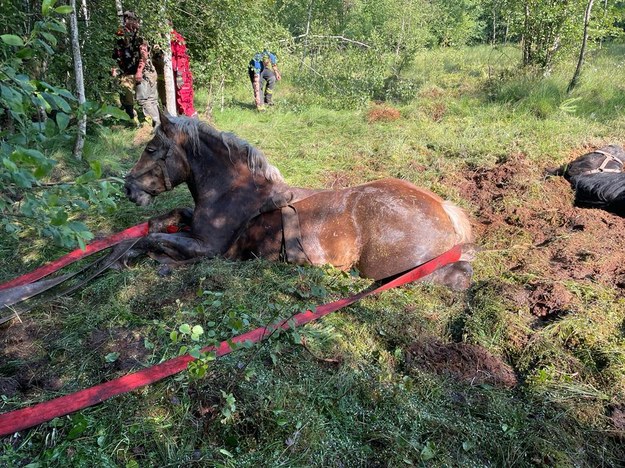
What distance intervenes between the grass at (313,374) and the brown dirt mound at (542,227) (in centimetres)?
12

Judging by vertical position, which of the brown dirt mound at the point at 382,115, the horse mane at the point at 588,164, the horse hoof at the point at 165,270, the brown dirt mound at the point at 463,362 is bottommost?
the brown dirt mound at the point at 463,362

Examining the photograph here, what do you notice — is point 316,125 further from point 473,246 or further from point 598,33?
point 598,33

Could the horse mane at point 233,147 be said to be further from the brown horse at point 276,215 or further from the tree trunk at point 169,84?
the tree trunk at point 169,84

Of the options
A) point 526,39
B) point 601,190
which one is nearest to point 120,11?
point 601,190

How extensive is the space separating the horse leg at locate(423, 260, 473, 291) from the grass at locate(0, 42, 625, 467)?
0.11 m

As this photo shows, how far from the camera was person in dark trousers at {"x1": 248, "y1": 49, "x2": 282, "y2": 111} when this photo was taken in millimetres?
11844

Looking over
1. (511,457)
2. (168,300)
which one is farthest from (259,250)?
(511,457)

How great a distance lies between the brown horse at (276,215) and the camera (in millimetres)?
4043

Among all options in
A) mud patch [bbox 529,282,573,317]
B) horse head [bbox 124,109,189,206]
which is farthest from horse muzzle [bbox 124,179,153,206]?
mud patch [bbox 529,282,573,317]

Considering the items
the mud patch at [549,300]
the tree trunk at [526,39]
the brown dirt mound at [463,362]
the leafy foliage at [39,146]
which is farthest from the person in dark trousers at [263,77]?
the leafy foliage at [39,146]

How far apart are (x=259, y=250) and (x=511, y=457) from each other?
9.02 feet

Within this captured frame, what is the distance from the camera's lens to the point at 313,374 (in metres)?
2.82

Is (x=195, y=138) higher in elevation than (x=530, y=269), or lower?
higher

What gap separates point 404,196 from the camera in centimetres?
415
